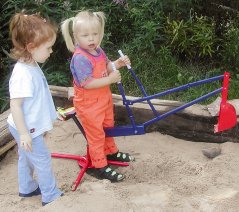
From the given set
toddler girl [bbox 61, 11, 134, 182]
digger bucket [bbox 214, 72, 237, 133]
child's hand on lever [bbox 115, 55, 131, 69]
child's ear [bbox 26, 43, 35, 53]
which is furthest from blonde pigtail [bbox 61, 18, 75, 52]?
digger bucket [bbox 214, 72, 237, 133]

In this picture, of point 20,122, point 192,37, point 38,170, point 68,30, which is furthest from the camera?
point 192,37

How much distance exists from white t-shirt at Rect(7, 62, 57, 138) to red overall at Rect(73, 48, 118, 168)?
31 cm

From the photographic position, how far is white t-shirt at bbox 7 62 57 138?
2.47m

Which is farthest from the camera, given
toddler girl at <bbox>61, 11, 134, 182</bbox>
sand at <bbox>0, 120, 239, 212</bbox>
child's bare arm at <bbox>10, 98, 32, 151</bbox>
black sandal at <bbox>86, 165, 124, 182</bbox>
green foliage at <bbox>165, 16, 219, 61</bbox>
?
green foliage at <bbox>165, 16, 219, 61</bbox>

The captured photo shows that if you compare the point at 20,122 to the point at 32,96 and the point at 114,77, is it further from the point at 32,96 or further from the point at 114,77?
the point at 114,77

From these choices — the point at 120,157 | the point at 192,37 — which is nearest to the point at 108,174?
the point at 120,157

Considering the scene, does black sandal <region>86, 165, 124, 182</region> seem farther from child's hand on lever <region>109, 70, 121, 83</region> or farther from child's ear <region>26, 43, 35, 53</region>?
child's ear <region>26, 43, 35, 53</region>

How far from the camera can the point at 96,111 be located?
295 cm

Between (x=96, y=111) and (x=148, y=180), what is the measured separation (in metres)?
0.58

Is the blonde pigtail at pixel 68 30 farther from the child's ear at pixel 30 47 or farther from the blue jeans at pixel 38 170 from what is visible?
the blue jeans at pixel 38 170

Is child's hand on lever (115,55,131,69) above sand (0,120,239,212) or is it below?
above

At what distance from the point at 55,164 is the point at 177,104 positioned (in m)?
1.00

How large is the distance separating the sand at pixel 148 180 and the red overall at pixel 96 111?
8.5 inches

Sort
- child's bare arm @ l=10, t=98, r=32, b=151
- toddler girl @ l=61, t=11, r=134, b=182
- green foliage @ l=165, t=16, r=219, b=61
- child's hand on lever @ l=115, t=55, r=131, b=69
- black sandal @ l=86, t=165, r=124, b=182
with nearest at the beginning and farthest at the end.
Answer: child's bare arm @ l=10, t=98, r=32, b=151 → toddler girl @ l=61, t=11, r=134, b=182 → child's hand on lever @ l=115, t=55, r=131, b=69 → black sandal @ l=86, t=165, r=124, b=182 → green foliage @ l=165, t=16, r=219, b=61
